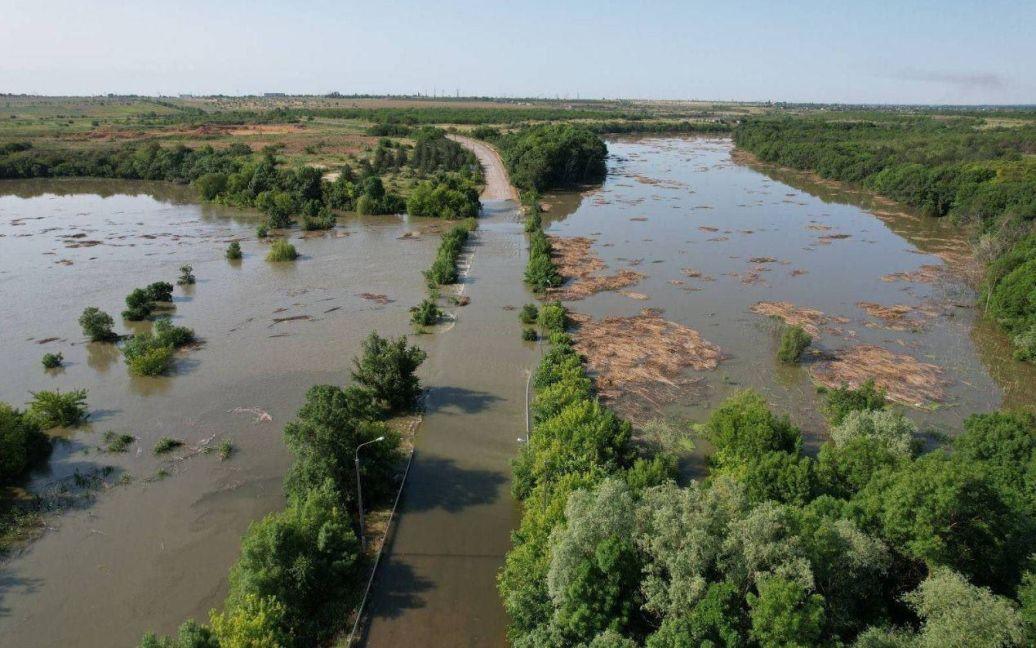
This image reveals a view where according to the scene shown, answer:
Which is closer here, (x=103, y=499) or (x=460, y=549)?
(x=460, y=549)

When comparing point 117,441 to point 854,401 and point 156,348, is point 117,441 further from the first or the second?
point 854,401

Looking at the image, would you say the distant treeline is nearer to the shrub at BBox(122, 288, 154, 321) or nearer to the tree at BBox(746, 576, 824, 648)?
the tree at BBox(746, 576, 824, 648)

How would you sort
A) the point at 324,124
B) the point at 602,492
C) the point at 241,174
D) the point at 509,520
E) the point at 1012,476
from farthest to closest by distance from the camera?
the point at 324,124
the point at 241,174
the point at 509,520
the point at 1012,476
the point at 602,492

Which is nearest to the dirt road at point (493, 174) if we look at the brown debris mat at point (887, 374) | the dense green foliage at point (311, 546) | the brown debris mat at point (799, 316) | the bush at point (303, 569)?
the brown debris mat at point (799, 316)

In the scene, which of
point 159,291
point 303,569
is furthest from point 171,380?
point 303,569

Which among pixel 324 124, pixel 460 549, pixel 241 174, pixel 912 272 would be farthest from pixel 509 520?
pixel 324 124

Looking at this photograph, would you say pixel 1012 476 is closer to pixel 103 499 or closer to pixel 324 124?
pixel 103 499
